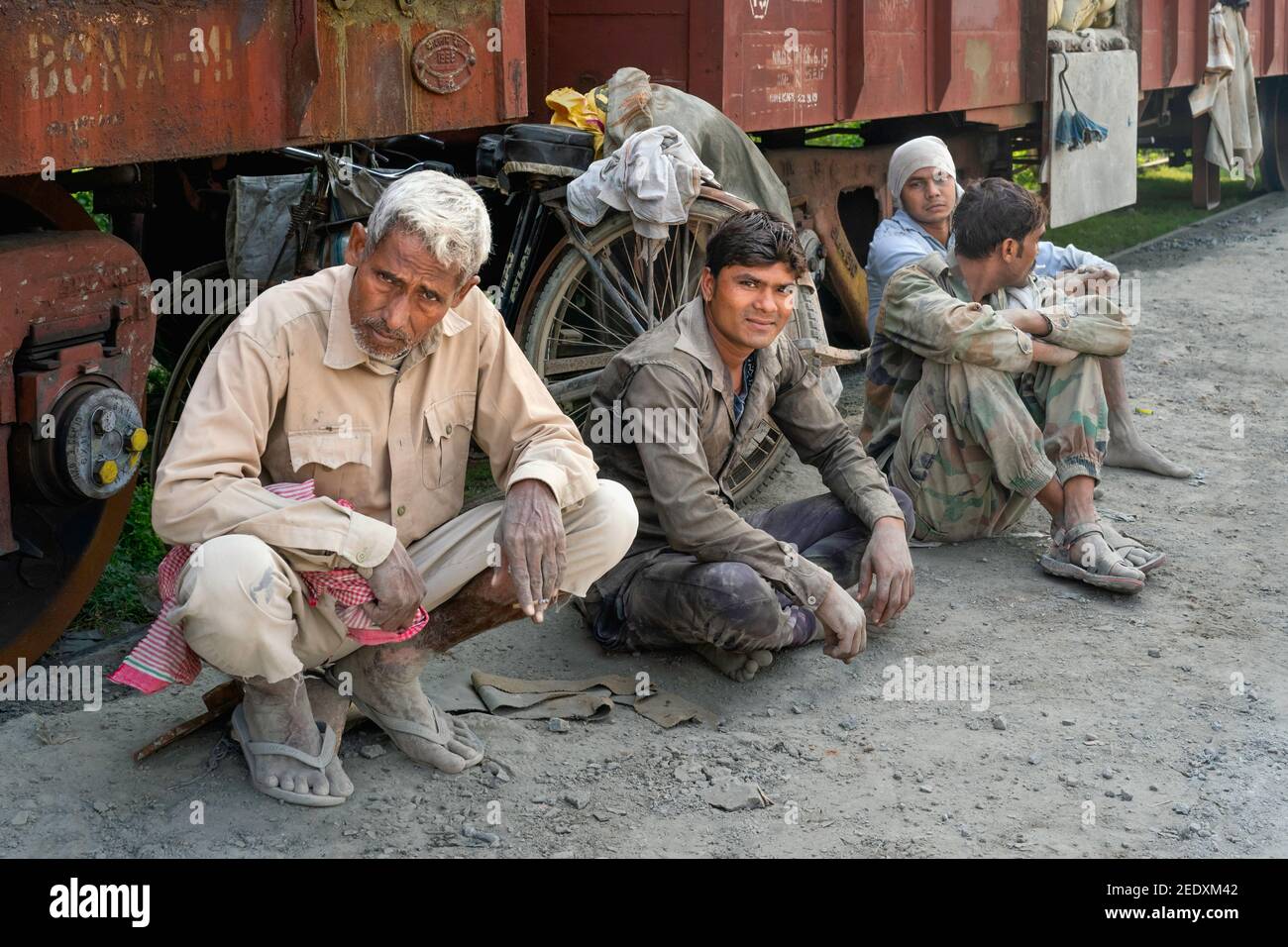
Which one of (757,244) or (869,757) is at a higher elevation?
(757,244)

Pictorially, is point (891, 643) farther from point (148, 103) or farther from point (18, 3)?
point (18, 3)

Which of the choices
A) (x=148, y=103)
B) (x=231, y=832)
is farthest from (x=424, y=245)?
(x=231, y=832)

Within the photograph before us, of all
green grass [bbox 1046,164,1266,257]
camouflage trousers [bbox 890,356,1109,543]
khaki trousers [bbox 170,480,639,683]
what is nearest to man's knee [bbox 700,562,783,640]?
khaki trousers [bbox 170,480,639,683]

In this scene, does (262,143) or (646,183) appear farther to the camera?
(646,183)

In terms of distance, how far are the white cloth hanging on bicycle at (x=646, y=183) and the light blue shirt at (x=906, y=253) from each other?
2.88 ft

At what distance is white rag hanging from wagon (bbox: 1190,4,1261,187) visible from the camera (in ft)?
39.7

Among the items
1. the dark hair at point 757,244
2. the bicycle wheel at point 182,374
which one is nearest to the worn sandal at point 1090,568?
the dark hair at point 757,244

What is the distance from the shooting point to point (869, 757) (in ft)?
11.7

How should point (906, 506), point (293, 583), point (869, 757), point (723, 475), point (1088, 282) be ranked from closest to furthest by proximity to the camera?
point (293, 583), point (869, 757), point (723, 475), point (906, 506), point (1088, 282)

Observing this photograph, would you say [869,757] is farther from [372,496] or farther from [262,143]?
[262,143]

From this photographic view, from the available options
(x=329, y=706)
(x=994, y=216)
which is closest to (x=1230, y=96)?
(x=994, y=216)

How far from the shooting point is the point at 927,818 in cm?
325

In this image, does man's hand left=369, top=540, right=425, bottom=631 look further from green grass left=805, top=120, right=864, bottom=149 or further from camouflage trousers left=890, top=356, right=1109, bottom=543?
green grass left=805, top=120, right=864, bottom=149

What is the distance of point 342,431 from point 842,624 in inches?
54.3
